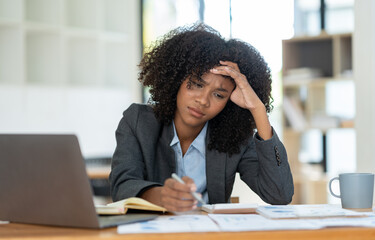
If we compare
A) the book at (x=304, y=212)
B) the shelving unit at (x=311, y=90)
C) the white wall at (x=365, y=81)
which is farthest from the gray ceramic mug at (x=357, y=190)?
the shelving unit at (x=311, y=90)

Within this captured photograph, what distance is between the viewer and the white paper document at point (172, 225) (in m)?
1.11

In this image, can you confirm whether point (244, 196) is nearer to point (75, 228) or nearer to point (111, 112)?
point (75, 228)

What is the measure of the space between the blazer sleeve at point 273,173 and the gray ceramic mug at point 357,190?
31cm

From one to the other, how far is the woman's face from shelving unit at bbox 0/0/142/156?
104 inches

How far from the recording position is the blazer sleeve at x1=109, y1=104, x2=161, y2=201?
158 centimetres

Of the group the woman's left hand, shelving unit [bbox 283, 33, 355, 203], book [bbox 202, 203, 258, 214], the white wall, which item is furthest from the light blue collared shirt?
shelving unit [bbox 283, 33, 355, 203]

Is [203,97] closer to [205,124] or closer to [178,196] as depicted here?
[205,124]

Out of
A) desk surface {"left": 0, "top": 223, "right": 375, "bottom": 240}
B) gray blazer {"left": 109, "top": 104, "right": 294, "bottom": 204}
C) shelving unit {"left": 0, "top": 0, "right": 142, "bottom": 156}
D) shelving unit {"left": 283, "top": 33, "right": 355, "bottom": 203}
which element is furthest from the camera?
shelving unit {"left": 283, "top": 33, "right": 355, "bottom": 203}

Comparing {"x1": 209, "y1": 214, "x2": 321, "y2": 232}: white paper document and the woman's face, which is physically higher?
the woman's face

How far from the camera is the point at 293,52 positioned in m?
5.20

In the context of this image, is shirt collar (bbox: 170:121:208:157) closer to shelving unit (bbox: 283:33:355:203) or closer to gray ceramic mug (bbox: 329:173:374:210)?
gray ceramic mug (bbox: 329:173:374:210)

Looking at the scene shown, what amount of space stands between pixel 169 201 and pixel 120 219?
15 cm

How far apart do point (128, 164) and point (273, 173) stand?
472mm

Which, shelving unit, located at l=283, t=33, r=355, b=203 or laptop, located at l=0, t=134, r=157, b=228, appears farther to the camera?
shelving unit, located at l=283, t=33, r=355, b=203
